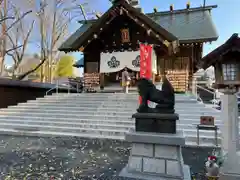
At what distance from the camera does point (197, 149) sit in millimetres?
5297

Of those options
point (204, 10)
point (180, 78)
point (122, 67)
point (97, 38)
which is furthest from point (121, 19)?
Answer: point (204, 10)

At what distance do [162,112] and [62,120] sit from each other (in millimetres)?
5401

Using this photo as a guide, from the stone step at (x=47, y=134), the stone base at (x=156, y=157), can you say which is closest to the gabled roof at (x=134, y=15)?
the stone step at (x=47, y=134)

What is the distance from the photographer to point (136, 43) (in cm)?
1177

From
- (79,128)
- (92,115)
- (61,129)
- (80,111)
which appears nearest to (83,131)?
(79,128)

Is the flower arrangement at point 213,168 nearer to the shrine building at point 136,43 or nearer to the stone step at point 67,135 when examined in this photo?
the stone step at point 67,135

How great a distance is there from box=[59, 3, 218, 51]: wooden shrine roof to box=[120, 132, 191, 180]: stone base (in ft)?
25.2

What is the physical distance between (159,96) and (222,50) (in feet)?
4.30

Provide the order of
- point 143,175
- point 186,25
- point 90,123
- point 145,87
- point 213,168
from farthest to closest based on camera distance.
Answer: point 186,25
point 90,123
point 145,87
point 143,175
point 213,168

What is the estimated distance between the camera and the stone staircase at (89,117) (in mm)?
6820

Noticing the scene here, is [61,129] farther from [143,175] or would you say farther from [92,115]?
[143,175]

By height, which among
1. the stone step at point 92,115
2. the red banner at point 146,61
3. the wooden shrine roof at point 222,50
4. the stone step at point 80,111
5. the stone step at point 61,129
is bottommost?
the stone step at point 61,129

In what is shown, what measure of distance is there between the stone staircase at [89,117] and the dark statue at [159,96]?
278 centimetres

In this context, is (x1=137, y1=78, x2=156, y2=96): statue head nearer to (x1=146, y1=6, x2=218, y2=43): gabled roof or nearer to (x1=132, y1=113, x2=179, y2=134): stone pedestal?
(x1=132, y1=113, x2=179, y2=134): stone pedestal
